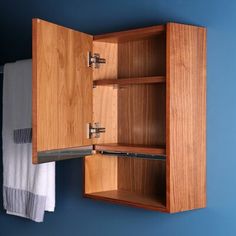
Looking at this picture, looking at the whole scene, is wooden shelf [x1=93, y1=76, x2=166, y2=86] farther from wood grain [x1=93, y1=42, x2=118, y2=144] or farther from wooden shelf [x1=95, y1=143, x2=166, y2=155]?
wooden shelf [x1=95, y1=143, x2=166, y2=155]

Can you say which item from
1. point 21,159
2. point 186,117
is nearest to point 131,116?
point 186,117

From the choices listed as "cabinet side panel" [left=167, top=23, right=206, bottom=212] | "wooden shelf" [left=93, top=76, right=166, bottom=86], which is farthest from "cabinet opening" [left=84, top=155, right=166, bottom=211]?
"wooden shelf" [left=93, top=76, right=166, bottom=86]

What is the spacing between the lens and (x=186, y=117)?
140cm

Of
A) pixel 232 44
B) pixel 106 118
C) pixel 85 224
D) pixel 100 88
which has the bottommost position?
pixel 85 224

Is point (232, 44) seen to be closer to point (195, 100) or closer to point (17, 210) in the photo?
point (195, 100)

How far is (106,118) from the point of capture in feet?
5.32

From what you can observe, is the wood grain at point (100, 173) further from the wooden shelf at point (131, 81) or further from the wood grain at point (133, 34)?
the wood grain at point (133, 34)

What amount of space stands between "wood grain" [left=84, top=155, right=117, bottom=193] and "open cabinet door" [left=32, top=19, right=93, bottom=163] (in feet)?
0.28

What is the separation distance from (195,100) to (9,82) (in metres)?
0.79

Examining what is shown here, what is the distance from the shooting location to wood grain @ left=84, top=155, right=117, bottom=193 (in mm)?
1604

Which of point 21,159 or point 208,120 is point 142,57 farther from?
point 21,159

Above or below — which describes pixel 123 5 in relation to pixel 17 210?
above

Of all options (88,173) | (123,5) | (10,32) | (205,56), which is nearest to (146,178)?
(88,173)

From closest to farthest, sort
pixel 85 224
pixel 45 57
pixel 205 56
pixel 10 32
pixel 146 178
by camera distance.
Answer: pixel 45 57, pixel 205 56, pixel 146 178, pixel 85 224, pixel 10 32
